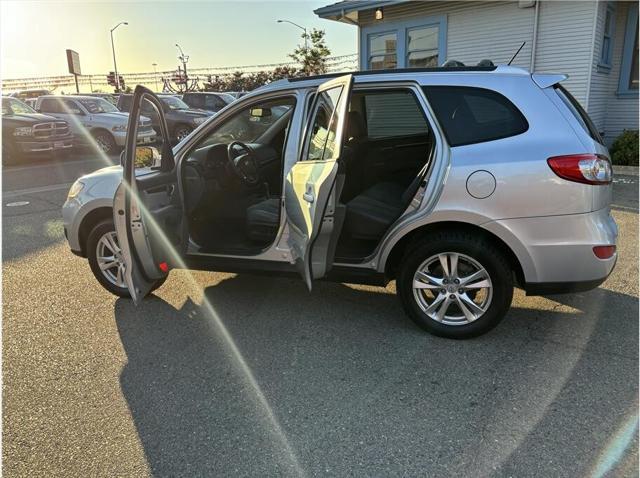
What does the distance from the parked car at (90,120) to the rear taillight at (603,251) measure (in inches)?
537

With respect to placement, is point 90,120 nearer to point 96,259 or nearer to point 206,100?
point 206,100

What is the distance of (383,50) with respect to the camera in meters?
11.6

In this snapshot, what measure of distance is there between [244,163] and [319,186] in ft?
5.19

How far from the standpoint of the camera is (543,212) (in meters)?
2.93

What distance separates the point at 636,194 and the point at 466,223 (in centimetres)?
579

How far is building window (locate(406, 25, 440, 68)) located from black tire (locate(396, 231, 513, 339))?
8768 millimetres

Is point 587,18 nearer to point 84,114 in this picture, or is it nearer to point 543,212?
point 543,212

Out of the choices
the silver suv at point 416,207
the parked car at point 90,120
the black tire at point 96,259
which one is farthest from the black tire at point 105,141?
the black tire at point 96,259

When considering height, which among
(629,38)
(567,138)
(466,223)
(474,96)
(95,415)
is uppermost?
(629,38)

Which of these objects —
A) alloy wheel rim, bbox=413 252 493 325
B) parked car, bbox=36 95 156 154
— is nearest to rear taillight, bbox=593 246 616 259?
alloy wheel rim, bbox=413 252 493 325

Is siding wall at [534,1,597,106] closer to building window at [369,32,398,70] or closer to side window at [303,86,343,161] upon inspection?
building window at [369,32,398,70]

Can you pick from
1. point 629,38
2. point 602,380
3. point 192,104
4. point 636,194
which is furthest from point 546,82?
point 192,104

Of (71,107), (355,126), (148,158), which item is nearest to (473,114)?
(355,126)

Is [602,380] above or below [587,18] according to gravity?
below
